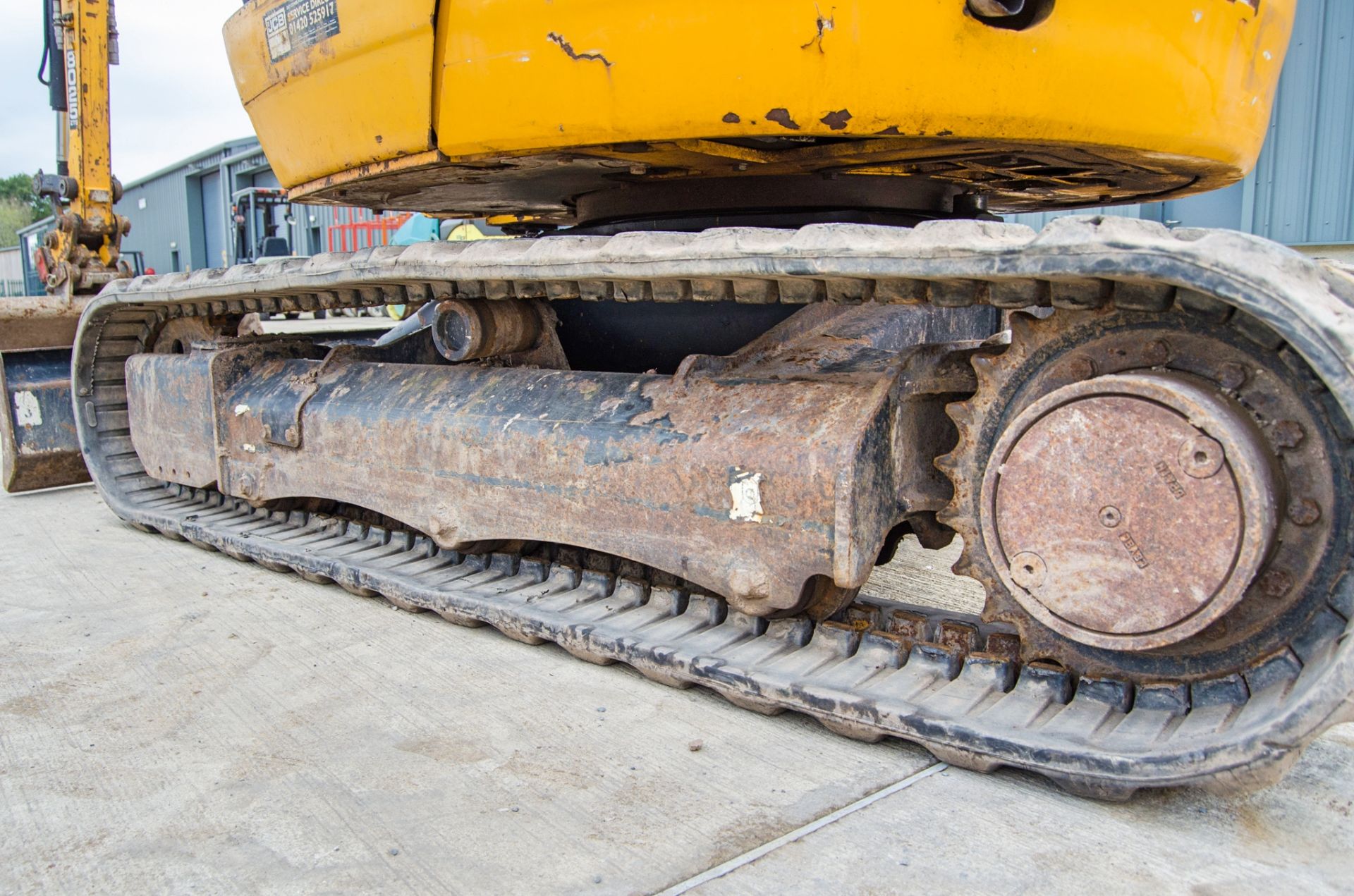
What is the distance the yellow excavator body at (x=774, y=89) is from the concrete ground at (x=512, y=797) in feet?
3.88

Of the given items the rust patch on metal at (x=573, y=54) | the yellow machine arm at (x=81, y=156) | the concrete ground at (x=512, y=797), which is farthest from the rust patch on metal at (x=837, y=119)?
the yellow machine arm at (x=81, y=156)

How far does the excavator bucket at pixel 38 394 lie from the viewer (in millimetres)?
4590

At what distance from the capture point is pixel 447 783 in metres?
1.83

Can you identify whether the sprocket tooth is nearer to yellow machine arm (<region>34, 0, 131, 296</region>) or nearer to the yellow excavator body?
the yellow excavator body

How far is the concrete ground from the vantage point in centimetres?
153

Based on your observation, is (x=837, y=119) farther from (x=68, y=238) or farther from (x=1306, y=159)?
(x=1306, y=159)

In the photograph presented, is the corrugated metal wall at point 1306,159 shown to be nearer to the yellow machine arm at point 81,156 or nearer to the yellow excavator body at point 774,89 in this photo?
the yellow excavator body at point 774,89

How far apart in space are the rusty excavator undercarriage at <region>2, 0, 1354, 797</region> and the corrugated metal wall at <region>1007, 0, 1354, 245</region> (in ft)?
19.8

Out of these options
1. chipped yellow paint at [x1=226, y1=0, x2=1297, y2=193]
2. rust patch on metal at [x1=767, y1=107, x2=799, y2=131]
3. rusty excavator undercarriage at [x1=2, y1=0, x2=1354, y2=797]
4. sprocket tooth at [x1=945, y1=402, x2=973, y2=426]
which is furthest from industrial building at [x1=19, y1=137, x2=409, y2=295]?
sprocket tooth at [x1=945, y1=402, x2=973, y2=426]

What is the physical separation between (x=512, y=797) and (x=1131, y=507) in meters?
1.14

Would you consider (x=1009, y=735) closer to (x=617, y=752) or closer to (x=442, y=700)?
(x=617, y=752)

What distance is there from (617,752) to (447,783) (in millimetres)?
315

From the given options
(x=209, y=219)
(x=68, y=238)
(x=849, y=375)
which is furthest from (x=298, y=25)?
(x=209, y=219)

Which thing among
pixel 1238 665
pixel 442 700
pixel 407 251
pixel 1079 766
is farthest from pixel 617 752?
pixel 407 251
